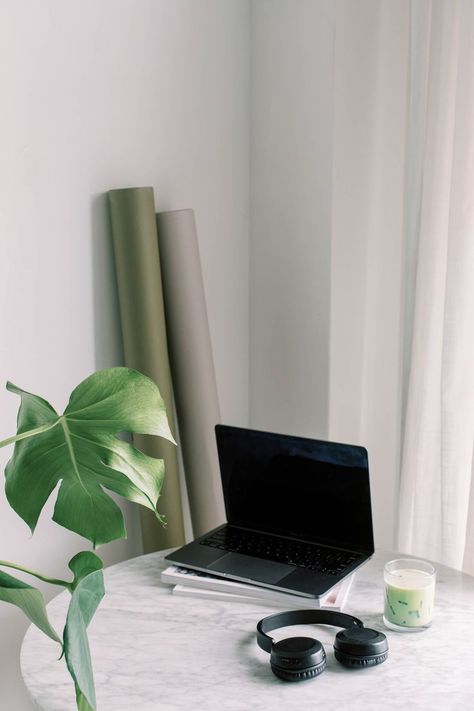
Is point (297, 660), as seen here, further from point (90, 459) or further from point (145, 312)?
point (145, 312)

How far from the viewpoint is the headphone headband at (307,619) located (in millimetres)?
1072

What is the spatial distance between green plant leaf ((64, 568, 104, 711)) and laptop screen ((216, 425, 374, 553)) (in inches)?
24.1

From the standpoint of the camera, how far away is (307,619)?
3.61ft

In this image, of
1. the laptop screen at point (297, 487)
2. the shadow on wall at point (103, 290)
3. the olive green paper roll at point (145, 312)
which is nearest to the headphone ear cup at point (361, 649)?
the laptop screen at point (297, 487)

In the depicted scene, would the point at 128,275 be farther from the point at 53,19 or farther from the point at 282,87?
the point at 282,87

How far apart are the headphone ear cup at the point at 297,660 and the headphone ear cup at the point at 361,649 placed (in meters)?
0.02

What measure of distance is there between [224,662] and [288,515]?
13.2 inches

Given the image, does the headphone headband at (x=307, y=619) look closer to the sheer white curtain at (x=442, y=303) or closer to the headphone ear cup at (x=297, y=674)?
the headphone ear cup at (x=297, y=674)

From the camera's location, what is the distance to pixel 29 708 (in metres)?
1.36

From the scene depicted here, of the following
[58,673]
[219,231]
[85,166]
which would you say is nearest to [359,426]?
[219,231]

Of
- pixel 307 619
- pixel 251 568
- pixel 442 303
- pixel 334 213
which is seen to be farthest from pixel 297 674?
pixel 334 213

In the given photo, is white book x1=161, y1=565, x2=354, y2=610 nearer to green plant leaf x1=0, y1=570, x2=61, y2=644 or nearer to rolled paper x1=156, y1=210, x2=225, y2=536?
rolled paper x1=156, y1=210, x2=225, y2=536

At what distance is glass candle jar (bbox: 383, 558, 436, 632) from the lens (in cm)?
108

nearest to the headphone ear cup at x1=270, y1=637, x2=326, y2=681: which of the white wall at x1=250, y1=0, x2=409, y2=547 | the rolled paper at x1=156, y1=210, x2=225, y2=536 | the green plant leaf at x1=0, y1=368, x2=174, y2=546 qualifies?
the green plant leaf at x1=0, y1=368, x2=174, y2=546
